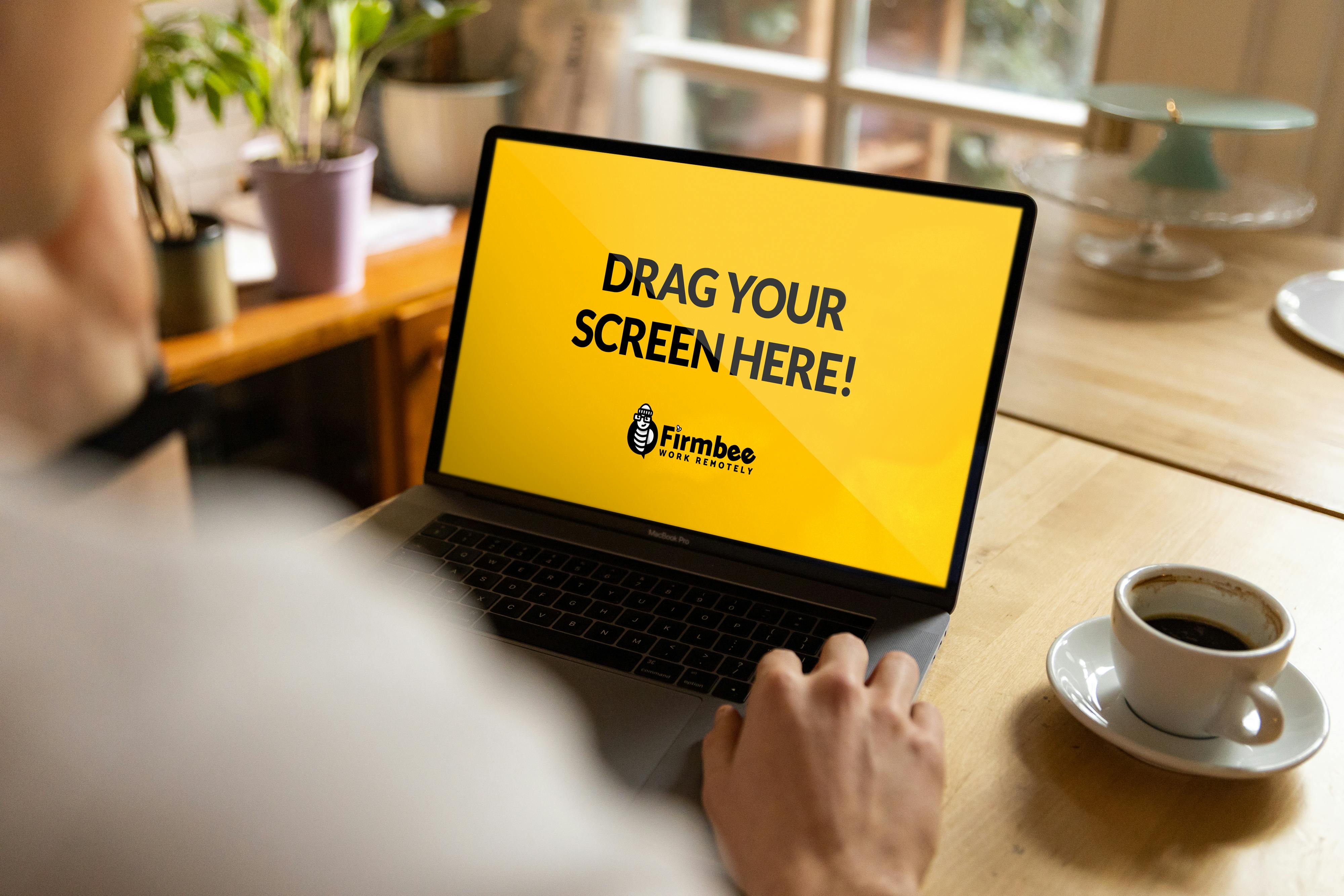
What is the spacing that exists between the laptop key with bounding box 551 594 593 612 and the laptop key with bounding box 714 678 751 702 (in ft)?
0.38

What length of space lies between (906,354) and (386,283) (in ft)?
3.89

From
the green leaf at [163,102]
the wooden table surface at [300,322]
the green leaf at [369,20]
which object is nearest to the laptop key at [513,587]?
the wooden table surface at [300,322]

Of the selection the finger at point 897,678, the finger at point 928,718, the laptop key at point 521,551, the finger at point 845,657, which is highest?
the finger at point 845,657

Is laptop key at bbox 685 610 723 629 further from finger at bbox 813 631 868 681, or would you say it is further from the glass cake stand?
the glass cake stand

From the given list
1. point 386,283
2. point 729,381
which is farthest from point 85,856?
point 386,283

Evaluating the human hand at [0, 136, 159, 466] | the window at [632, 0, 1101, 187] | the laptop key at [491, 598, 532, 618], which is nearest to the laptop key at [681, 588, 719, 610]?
the laptop key at [491, 598, 532, 618]

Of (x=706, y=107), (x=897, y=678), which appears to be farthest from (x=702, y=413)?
(x=706, y=107)

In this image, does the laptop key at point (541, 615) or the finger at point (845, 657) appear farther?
the laptop key at point (541, 615)

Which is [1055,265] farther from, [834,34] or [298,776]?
[298,776]

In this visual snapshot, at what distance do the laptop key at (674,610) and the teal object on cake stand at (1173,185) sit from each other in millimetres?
828

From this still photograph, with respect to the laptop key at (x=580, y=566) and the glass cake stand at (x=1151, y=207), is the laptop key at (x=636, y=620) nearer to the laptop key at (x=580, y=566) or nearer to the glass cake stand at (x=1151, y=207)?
the laptop key at (x=580, y=566)

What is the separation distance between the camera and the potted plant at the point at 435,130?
1.99 metres

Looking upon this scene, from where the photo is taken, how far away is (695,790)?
578 mm

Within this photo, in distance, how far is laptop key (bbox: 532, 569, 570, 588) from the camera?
0.74 meters
